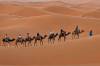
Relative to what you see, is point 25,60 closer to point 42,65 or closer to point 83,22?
point 42,65

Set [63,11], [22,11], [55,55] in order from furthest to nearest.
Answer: [63,11] → [22,11] → [55,55]

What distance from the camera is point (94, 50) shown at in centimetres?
1501

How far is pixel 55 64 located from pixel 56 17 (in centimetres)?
1868

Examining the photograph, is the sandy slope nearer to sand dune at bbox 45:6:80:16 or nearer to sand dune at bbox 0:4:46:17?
sand dune at bbox 0:4:46:17

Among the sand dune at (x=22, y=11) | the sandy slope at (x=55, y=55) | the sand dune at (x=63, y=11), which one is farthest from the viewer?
the sand dune at (x=63, y=11)

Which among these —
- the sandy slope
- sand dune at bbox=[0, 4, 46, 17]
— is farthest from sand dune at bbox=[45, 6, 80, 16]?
the sandy slope

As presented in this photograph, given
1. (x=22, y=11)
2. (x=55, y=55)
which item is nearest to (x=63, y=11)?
(x=22, y=11)

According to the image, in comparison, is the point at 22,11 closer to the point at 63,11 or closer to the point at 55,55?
the point at 63,11

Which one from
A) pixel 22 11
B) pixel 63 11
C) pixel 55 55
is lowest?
pixel 63 11

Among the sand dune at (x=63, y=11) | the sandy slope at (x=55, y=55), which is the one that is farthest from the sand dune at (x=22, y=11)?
the sandy slope at (x=55, y=55)

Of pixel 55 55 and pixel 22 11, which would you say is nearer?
pixel 55 55

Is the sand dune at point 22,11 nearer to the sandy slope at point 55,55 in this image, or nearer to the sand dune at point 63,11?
the sand dune at point 63,11

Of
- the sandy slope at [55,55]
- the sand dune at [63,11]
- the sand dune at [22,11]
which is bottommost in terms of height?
the sand dune at [63,11]

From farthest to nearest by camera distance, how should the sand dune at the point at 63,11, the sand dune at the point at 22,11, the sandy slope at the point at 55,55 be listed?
the sand dune at the point at 63,11 < the sand dune at the point at 22,11 < the sandy slope at the point at 55,55
